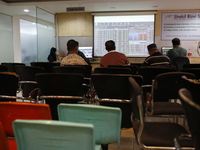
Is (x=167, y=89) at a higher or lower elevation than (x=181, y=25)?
lower

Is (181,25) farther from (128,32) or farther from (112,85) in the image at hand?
(112,85)

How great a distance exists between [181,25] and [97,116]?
22.4 ft

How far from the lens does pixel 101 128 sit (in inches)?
49.3

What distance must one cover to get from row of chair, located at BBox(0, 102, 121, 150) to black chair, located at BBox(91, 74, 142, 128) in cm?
76

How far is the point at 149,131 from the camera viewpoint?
166 cm

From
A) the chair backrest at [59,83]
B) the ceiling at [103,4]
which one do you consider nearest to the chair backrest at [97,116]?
the chair backrest at [59,83]

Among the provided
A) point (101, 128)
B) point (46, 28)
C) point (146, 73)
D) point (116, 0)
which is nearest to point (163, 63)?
point (146, 73)

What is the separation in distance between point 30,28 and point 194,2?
634 centimetres

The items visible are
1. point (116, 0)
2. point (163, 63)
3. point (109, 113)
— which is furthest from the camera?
point (116, 0)

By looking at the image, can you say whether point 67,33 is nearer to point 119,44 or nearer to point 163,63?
point 119,44

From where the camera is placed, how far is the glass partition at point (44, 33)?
6.61 m

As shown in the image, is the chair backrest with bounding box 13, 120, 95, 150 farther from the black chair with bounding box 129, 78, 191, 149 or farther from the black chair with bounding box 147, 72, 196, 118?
the black chair with bounding box 147, 72, 196, 118

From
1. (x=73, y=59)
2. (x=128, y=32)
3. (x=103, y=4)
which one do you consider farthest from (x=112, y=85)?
(x=128, y=32)

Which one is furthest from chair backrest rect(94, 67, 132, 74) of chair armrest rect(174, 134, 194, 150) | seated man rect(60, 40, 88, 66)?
chair armrest rect(174, 134, 194, 150)
